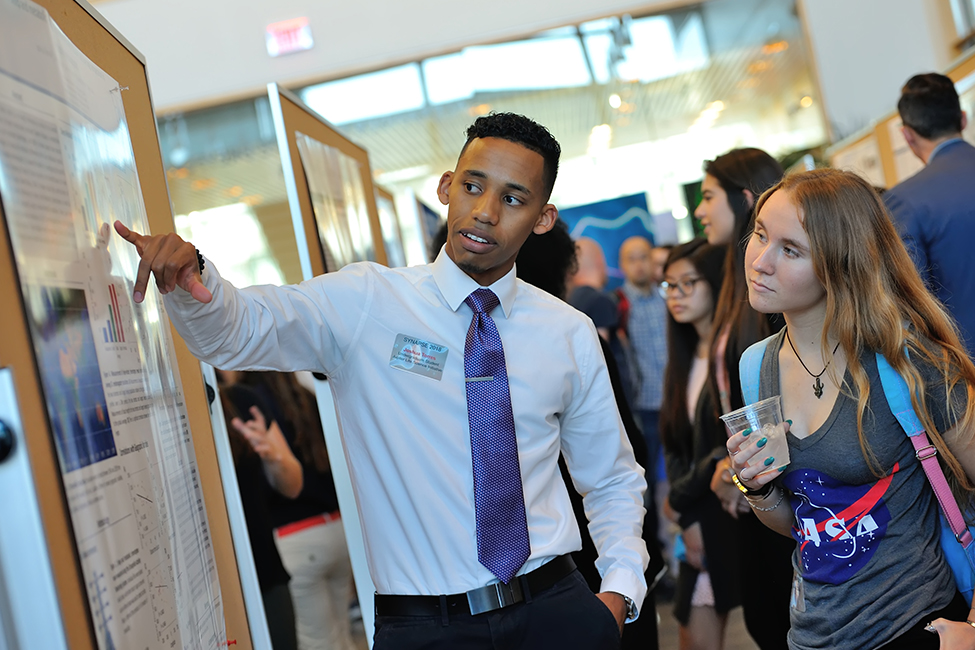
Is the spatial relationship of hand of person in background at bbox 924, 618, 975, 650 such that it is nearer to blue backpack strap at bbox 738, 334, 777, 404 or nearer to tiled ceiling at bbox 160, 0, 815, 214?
blue backpack strap at bbox 738, 334, 777, 404

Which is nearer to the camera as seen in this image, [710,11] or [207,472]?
[207,472]

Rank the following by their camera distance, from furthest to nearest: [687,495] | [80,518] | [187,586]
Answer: [687,495] → [187,586] → [80,518]

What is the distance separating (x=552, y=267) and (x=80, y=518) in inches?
67.6

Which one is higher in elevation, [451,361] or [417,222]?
[417,222]

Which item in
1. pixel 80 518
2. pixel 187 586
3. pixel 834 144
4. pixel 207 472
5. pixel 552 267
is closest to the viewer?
pixel 80 518

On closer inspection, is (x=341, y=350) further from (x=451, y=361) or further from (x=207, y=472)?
(x=207, y=472)

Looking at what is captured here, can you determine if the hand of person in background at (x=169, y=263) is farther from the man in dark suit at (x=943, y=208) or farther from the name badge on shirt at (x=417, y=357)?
the man in dark suit at (x=943, y=208)

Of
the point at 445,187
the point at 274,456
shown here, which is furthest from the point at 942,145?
the point at 274,456

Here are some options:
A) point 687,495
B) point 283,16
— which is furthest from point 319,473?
point 283,16

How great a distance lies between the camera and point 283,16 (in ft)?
21.9

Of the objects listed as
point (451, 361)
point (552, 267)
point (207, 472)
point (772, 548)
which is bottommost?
point (772, 548)

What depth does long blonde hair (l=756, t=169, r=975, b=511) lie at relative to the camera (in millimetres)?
1647

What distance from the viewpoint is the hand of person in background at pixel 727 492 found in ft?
8.95

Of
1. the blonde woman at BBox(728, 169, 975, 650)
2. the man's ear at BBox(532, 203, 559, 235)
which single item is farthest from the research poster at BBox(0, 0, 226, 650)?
the blonde woman at BBox(728, 169, 975, 650)
